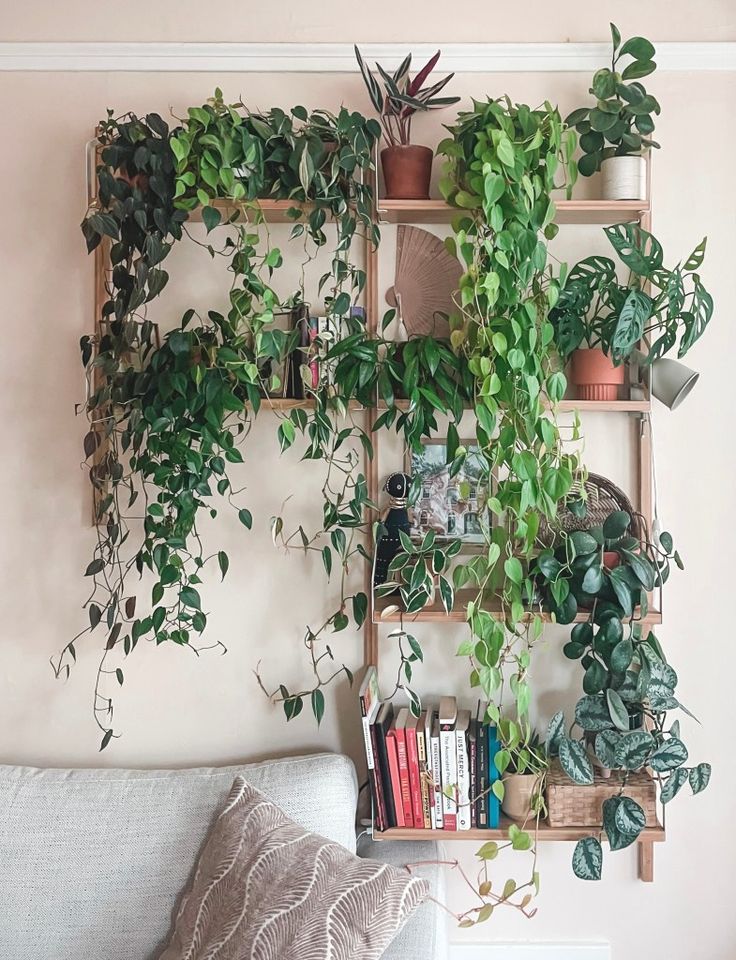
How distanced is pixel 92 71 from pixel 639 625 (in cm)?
187

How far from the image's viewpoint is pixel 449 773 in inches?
74.9

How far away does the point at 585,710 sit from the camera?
1.86 m

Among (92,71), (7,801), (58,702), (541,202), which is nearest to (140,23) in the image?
(92,71)

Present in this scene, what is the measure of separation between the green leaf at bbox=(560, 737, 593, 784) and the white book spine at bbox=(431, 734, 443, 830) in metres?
0.27

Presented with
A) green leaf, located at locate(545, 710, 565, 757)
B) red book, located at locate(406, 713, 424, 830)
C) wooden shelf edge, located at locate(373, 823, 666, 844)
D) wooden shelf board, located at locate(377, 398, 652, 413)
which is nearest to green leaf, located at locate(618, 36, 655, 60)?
wooden shelf board, located at locate(377, 398, 652, 413)

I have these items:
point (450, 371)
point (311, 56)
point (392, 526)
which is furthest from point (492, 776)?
point (311, 56)

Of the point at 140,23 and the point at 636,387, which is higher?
the point at 140,23

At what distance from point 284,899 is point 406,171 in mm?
1535

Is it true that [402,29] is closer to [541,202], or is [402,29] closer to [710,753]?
[541,202]

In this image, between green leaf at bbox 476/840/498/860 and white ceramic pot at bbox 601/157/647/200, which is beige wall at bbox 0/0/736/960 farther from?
green leaf at bbox 476/840/498/860

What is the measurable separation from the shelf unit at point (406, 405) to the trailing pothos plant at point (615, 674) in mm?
82

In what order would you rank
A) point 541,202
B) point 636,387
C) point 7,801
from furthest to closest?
point 636,387
point 7,801
point 541,202

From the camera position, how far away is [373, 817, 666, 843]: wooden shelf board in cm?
188

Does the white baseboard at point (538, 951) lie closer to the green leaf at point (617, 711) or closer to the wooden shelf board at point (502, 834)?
the wooden shelf board at point (502, 834)
